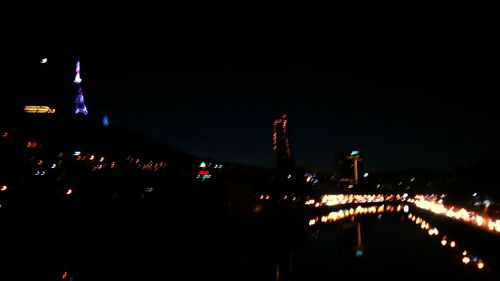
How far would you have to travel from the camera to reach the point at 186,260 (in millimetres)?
19047

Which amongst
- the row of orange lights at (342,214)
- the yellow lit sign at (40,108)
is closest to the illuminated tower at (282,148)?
the row of orange lights at (342,214)

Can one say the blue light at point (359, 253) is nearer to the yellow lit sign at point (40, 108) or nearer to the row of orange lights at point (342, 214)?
the row of orange lights at point (342, 214)

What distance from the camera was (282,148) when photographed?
142500 mm

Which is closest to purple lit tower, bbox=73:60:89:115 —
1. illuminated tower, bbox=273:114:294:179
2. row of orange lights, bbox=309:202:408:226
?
row of orange lights, bbox=309:202:408:226

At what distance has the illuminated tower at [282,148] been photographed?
5236 inches

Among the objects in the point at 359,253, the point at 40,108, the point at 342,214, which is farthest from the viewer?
the point at 40,108

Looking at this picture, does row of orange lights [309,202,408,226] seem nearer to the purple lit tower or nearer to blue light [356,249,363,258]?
blue light [356,249,363,258]

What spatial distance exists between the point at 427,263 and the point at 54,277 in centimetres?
1480

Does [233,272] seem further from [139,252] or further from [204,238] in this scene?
[204,238]

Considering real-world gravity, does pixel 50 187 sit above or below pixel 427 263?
above

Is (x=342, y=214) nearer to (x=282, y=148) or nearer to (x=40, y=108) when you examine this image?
(x=40, y=108)

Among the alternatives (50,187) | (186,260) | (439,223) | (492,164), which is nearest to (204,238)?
(186,260)

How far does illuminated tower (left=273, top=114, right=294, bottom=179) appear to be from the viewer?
436 ft

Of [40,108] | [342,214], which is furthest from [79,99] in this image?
[342,214]
